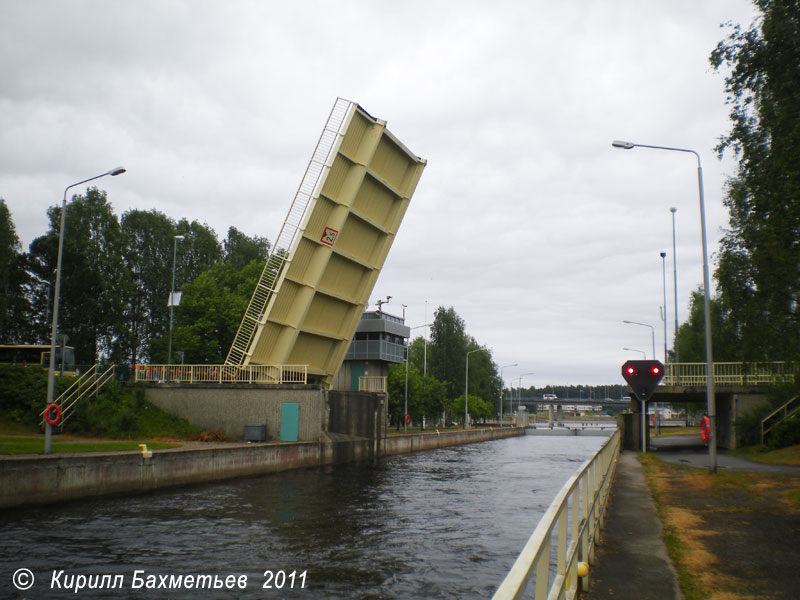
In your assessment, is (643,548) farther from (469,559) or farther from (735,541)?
(469,559)

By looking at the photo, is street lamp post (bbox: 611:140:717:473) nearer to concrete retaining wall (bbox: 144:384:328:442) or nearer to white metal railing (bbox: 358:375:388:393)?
concrete retaining wall (bbox: 144:384:328:442)

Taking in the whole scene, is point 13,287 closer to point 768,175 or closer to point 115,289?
point 115,289

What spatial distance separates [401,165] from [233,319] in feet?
73.1

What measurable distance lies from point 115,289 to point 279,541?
141ft

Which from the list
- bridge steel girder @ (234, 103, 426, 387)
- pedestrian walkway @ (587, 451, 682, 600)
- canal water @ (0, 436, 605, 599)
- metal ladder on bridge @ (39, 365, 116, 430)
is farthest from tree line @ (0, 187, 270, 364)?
pedestrian walkway @ (587, 451, 682, 600)

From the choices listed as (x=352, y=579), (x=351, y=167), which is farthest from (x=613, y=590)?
(x=351, y=167)

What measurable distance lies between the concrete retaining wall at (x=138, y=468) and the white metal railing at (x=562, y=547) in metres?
12.1

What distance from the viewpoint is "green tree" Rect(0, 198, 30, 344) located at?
45.2 m

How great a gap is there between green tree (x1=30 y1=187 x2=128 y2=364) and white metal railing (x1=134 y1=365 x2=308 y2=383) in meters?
22.6

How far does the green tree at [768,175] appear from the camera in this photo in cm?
1353

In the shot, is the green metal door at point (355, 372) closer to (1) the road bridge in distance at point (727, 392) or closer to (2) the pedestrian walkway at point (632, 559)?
(1) the road bridge in distance at point (727, 392)

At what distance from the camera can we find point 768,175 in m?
14.3

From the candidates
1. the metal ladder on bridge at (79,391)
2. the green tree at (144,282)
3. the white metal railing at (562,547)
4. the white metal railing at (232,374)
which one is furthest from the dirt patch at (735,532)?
the green tree at (144,282)

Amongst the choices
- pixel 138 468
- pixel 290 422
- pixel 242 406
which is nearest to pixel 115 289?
pixel 242 406
